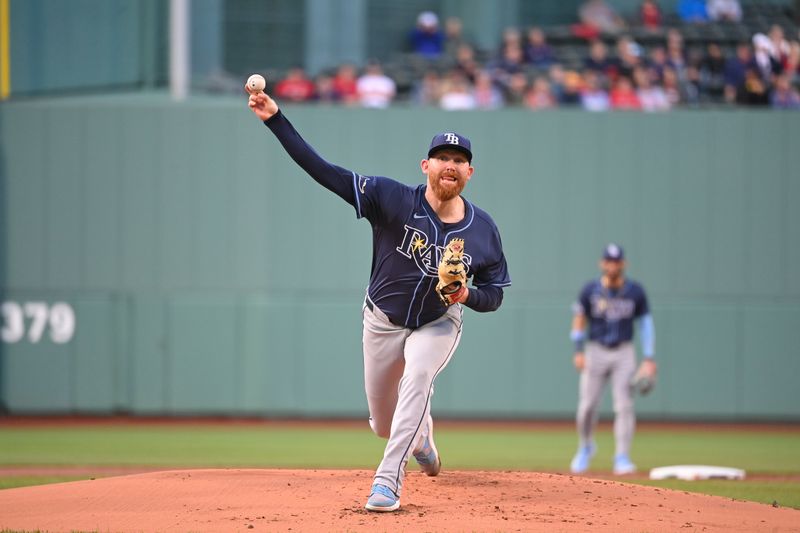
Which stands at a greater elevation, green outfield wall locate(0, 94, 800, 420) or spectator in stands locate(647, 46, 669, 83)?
spectator in stands locate(647, 46, 669, 83)

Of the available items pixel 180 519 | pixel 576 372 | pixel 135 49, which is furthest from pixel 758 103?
pixel 180 519

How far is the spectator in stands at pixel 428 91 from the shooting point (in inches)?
640

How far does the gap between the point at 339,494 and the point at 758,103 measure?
11.4m

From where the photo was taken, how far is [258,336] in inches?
595

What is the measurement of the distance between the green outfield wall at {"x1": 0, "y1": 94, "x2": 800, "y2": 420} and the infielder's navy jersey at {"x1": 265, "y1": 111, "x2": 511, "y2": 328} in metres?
8.62

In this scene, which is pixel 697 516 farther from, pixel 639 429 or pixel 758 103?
pixel 758 103

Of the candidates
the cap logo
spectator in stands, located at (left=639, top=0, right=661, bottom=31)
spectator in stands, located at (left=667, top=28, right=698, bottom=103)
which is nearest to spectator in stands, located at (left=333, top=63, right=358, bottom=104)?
spectator in stands, located at (left=667, top=28, right=698, bottom=103)

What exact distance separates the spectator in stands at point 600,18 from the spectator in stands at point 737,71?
364 cm

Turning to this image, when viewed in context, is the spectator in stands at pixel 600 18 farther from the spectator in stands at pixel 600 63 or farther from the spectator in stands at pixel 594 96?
the spectator in stands at pixel 594 96

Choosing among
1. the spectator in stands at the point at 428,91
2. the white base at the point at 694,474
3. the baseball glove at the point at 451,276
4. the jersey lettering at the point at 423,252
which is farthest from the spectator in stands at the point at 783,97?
the baseball glove at the point at 451,276

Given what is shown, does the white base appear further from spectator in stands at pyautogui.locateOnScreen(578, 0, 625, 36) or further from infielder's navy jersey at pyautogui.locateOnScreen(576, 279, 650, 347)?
spectator in stands at pyautogui.locateOnScreen(578, 0, 625, 36)

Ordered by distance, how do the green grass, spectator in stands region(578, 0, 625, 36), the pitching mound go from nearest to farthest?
the pitching mound → the green grass → spectator in stands region(578, 0, 625, 36)

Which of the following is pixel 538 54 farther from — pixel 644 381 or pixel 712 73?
pixel 644 381

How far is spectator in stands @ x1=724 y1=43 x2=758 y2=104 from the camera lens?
1592 centimetres
